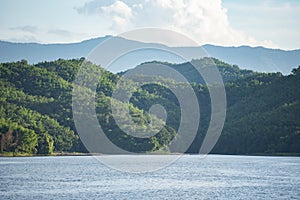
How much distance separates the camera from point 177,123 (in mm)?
133750

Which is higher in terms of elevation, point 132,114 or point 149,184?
point 132,114

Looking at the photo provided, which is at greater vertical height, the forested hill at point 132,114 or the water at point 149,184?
the forested hill at point 132,114

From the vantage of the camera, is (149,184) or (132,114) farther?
(132,114)

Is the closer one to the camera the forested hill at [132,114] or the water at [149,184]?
the water at [149,184]

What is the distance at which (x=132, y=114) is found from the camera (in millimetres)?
129750

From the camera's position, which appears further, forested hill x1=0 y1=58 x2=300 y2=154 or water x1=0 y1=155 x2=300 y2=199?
forested hill x1=0 y1=58 x2=300 y2=154

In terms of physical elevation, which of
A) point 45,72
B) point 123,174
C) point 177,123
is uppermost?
point 45,72

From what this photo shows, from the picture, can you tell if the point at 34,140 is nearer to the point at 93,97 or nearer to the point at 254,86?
the point at 93,97

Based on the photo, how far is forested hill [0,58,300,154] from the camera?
9931cm

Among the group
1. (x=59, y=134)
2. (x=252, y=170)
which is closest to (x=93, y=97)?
(x=59, y=134)

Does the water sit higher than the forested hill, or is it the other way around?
the forested hill

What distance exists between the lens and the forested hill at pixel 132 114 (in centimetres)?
9931

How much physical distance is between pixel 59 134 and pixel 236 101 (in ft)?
141

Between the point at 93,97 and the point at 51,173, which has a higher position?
the point at 93,97
